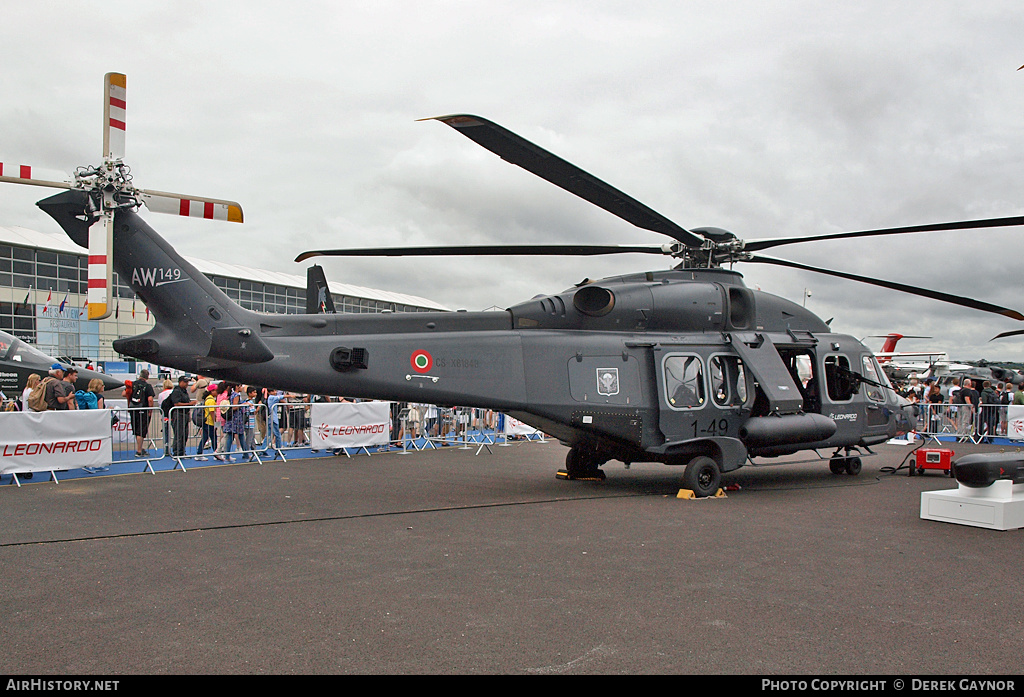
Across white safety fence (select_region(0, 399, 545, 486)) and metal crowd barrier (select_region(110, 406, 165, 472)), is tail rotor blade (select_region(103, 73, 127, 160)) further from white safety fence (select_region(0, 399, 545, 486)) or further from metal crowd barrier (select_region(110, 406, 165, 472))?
metal crowd barrier (select_region(110, 406, 165, 472))

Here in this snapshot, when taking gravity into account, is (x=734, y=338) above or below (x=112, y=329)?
below

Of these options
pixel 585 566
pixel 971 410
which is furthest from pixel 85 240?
pixel 971 410

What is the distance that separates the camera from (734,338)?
11281 millimetres

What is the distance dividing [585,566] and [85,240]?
730 cm

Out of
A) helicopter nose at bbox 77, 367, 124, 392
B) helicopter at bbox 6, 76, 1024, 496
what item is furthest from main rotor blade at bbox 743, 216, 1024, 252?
helicopter nose at bbox 77, 367, 124, 392

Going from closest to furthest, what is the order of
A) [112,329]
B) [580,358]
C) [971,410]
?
[580,358]
[971,410]
[112,329]

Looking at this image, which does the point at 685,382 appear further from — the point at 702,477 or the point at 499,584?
the point at 499,584

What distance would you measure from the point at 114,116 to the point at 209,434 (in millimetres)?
8083

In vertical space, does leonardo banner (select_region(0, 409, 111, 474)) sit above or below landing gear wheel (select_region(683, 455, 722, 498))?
above

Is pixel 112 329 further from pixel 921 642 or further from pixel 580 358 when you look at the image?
pixel 921 642

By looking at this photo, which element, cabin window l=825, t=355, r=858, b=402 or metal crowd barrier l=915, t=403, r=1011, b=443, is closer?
cabin window l=825, t=355, r=858, b=402

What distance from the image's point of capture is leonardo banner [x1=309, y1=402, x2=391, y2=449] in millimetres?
15773

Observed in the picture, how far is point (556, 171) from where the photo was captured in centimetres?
816

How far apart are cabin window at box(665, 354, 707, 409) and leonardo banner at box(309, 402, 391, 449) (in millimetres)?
8237
